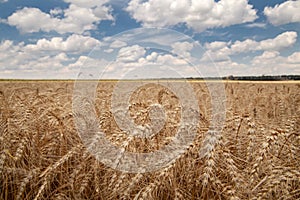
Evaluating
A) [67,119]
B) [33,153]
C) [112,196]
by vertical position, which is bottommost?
[112,196]

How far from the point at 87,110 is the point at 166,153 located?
53.8 inches

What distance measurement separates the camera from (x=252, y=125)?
8.02ft

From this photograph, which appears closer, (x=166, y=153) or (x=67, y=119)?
(x=166, y=153)

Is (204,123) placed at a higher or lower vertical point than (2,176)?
higher

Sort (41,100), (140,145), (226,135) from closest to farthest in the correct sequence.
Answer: (140,145) < (226,135) < (41,100)

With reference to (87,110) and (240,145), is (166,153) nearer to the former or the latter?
(240,145)

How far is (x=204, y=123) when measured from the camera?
2.63 m

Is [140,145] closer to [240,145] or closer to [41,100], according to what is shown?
[240,145]

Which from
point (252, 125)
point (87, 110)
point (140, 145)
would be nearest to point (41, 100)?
point (87, 110)

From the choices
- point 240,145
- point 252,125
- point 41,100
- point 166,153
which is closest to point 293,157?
point 252,125

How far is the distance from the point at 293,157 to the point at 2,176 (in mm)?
2302

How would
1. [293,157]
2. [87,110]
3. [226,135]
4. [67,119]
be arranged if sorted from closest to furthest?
[293,157] → [226,135] → [67,119] → [87,110]

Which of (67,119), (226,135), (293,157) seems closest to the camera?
(293,157)

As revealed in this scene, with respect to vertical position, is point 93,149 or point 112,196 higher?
point 93,149
